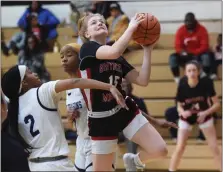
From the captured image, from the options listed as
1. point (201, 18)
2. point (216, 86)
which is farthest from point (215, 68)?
point (201, 18)

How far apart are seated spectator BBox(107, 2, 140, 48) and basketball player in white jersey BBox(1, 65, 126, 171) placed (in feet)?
13.4

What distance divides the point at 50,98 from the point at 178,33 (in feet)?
17.2

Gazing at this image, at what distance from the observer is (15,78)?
158 inches

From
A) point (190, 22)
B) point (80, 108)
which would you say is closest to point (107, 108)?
point (80, 108)

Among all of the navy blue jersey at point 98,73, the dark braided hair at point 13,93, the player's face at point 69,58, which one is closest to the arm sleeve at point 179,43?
the player's face at point 69,58

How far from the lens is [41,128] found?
396 centimetres

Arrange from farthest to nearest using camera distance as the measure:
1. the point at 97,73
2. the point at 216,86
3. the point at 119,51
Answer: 1. the point at 216,86
2. the point at 97,73
3. the point at 119,51

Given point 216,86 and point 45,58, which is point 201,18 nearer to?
point 216,86

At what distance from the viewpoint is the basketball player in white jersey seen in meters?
3.96

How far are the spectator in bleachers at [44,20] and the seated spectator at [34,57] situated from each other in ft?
1.75

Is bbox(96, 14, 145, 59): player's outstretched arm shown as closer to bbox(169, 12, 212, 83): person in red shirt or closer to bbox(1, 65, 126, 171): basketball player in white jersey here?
bbox(1, 65, 126, 171): basketball player in white jersey

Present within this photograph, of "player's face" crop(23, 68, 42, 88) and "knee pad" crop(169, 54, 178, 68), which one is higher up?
"player's face" crop(23, 68, 42, 88)

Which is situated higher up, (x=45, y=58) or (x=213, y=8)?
(x=213, y=8)

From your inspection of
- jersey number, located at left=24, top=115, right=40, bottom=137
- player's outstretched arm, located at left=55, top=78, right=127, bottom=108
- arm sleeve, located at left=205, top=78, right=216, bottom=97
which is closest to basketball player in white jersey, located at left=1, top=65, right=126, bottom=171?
jersey number, located at left=24, top=115, right=40, bottom=137
